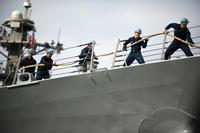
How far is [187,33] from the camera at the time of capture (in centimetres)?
952

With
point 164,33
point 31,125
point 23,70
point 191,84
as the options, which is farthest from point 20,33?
point 191,84

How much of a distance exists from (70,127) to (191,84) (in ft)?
10.5

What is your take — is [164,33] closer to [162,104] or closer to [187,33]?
[187,33]

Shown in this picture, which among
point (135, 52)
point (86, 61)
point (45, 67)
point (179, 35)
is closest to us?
point (179, 35)

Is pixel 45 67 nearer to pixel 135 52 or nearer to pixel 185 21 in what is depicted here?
pixel 135 52

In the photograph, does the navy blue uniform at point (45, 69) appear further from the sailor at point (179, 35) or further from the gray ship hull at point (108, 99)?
the sailor at point (179, 35)

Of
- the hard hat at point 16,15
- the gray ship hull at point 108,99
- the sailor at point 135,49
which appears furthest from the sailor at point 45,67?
the hard hat at point 16,15

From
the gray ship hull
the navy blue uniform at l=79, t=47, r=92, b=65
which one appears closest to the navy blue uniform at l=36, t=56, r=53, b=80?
the gray ship hull

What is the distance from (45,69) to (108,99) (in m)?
2.46

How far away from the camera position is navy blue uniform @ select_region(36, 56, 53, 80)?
37.2ft

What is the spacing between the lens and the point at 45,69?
11406 mm

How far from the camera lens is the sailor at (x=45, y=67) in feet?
37.2

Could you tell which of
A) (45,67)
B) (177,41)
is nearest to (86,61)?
(45,67)

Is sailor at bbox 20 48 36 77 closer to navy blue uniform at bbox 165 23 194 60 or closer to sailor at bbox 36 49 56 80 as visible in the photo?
sailor at bbox 36 49 56 80
